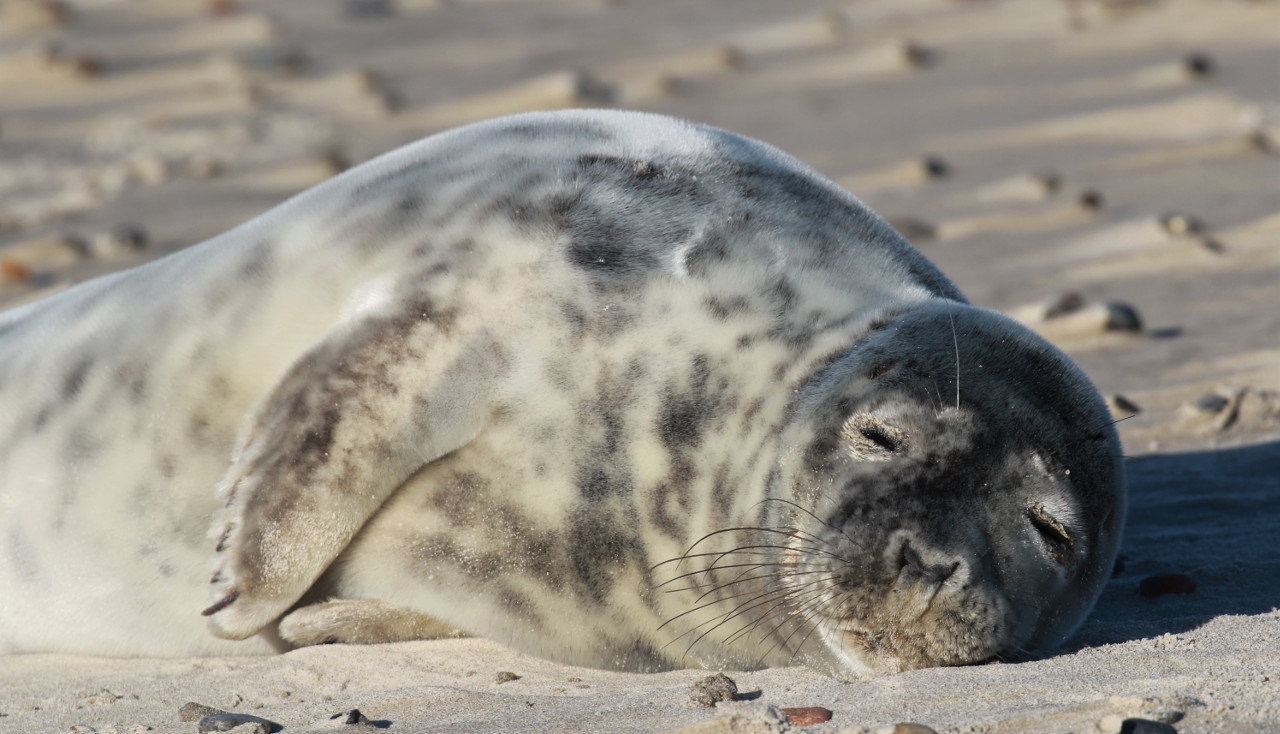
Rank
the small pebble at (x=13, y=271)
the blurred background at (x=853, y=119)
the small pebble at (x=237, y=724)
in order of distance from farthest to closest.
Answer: the small pebble at (x=13, y=271), the blurred background at (x=853, y=119), the small pebble at (x=237, y=724)

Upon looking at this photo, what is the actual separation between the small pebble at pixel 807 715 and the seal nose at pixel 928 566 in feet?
0.88

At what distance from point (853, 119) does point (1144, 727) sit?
586 cm

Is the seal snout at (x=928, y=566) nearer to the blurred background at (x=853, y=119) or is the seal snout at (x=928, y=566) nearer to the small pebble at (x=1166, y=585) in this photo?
the small pebble at (x=1166, y=585)

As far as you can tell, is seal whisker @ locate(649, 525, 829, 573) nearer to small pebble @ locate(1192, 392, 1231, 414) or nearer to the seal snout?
the seal snout

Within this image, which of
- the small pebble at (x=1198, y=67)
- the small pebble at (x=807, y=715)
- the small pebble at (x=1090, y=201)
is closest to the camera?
the small pebble at (x=807, y=715)

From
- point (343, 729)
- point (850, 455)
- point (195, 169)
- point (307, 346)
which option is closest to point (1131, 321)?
point (850, 455)

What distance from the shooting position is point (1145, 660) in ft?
7.61

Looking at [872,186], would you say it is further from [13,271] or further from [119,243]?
[13,271]

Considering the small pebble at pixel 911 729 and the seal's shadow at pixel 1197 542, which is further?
the seal's shadow at pixel 1197 542

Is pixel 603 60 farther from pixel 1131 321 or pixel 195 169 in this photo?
pixel 1131 321

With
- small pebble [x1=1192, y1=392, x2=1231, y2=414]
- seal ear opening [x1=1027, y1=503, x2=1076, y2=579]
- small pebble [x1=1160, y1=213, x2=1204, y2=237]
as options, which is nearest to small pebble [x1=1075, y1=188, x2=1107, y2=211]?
small pebble [x1=1160, y1=213, x2=1204, y2=237]

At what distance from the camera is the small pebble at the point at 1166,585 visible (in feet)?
9.45

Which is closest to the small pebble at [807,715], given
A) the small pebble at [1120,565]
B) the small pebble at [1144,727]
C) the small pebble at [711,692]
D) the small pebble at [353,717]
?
the small pebble at [711,692]

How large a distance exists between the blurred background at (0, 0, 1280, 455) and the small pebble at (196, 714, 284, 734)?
2.34 meters
